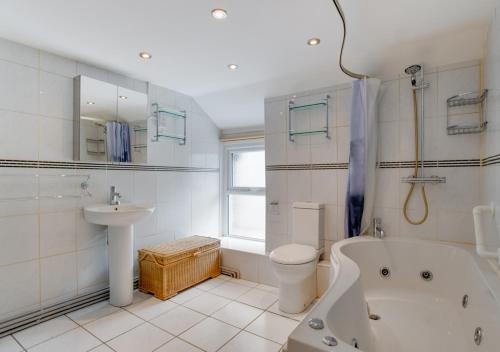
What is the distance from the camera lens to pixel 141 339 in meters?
1.86

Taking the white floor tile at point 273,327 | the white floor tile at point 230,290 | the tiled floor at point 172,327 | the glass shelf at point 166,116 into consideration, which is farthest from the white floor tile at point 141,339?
the glass shelf at point 166,116

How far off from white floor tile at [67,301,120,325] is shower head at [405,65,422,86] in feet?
10.1

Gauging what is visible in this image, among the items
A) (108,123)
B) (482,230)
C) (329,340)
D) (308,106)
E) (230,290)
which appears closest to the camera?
(329,340)

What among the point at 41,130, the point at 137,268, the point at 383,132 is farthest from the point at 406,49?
the point at 137,268

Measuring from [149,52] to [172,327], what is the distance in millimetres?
2162

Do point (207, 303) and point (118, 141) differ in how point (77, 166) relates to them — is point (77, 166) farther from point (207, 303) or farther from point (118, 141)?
point (207, 303)

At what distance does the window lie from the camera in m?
3.65

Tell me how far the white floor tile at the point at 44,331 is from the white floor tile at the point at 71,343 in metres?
0.06

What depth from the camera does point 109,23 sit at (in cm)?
180

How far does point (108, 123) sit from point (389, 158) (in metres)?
2.56

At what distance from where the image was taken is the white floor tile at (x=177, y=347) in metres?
1.75

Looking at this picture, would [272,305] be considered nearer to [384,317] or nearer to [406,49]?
[384,317]

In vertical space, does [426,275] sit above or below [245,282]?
above

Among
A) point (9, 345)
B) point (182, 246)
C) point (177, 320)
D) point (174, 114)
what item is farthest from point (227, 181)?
point (9, 345)
